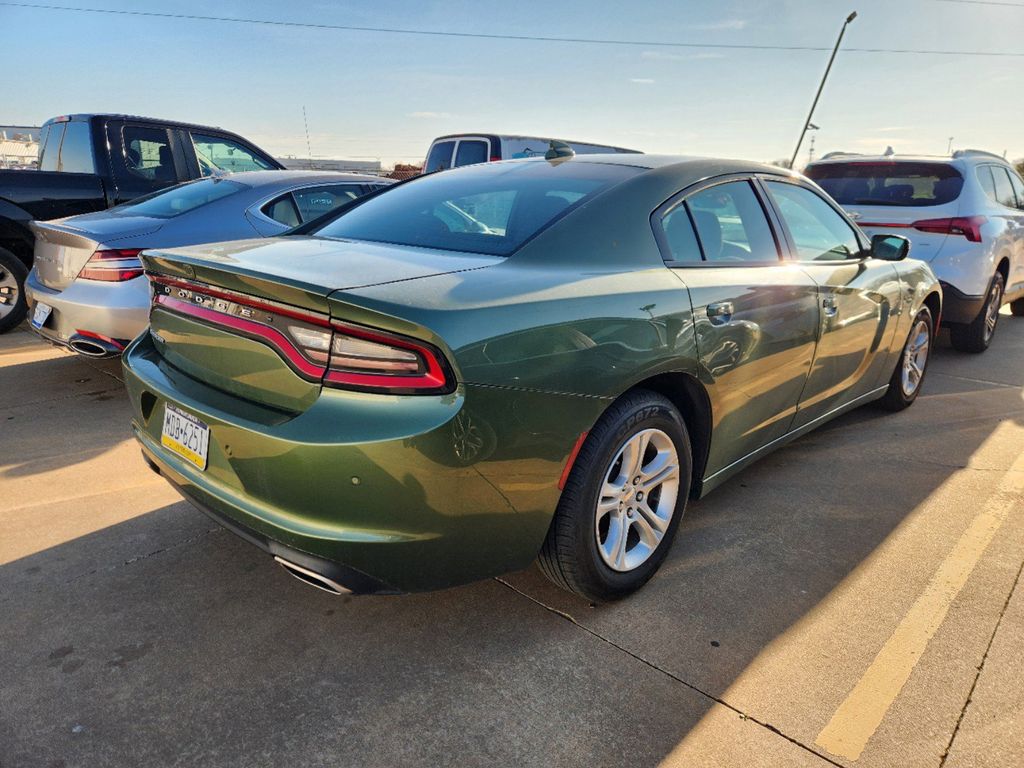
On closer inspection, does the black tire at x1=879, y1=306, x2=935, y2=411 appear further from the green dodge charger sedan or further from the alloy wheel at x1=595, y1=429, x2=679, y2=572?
the alloy wheel at x1=595, y1=429, x2=679, y2=572

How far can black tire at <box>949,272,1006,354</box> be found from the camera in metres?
6.30

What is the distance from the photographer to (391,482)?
179 centimetres

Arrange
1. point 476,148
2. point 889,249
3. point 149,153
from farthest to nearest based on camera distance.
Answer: point 476,148, point 149,153, point 889,249

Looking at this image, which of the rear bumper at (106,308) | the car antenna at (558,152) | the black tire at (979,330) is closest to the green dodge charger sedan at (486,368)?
the car antenna at (558,152)

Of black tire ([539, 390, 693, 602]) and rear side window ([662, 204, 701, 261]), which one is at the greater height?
rear side window ([662, 204, 701, 261])

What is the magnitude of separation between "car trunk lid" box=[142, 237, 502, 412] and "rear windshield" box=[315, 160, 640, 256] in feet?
0.54

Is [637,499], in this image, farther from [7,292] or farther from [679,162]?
[7,292]

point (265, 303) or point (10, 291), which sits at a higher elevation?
point (265, 303)

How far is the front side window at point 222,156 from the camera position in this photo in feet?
22.5

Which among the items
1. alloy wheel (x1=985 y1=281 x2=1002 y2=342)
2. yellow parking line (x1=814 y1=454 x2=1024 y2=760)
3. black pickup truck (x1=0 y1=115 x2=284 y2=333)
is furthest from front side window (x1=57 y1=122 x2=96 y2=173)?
alloy wheel (x1=985 y1=281 x2=1002 y2=342)

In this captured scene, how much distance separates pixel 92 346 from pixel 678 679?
380 centimetres

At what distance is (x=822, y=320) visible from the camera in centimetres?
323

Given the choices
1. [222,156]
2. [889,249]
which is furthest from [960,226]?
[222,156]

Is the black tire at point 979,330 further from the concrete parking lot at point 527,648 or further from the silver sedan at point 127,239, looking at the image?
the silver sedan at point 127,239
